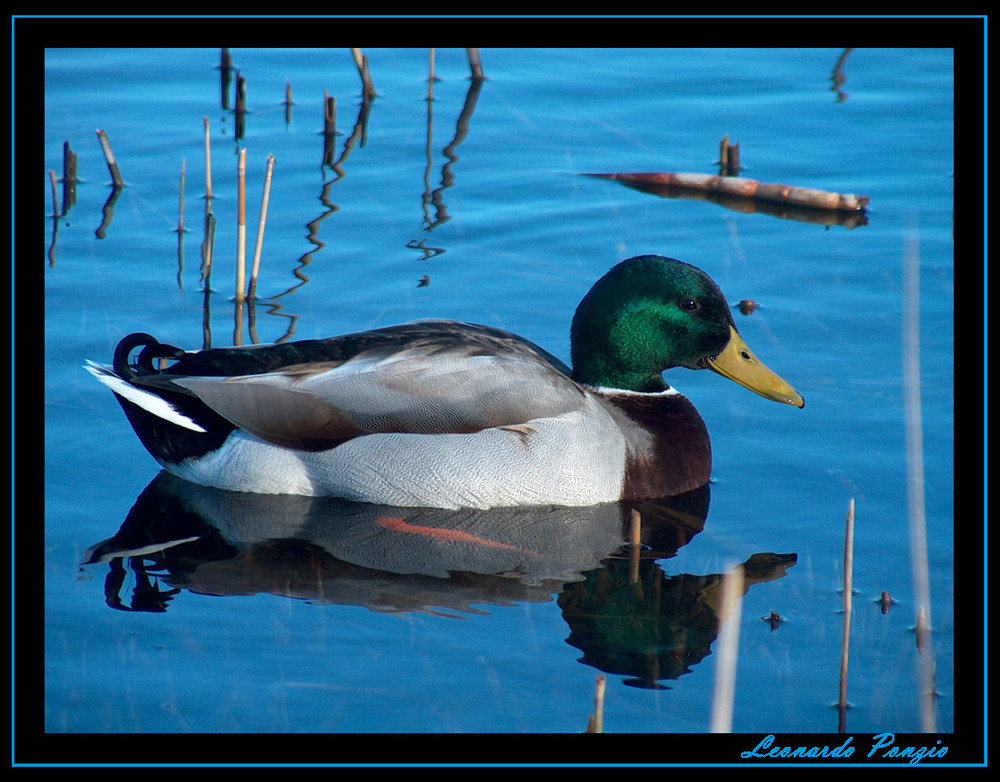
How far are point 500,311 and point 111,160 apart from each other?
3214 millimetres

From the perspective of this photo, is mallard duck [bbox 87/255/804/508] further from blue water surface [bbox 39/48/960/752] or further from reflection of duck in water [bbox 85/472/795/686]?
blue water surface [bbox 39/48/960/752]

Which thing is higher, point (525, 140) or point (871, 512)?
point (525, 140)

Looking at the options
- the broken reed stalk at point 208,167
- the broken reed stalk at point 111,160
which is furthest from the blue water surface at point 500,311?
the broken reed stalk at point 208,167

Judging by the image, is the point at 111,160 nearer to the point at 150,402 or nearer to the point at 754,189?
the point at 150,402

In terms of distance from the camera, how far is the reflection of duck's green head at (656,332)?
21.0 ft

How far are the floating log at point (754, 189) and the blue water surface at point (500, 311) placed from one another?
6.7 inches

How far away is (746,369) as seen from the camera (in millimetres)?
6527

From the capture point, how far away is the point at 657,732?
453 centimetres

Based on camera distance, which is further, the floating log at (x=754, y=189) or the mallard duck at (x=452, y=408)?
the floating log at (x=754, y=189)

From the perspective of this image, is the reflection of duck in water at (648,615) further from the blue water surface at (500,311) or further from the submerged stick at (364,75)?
the submerged stick at (364,75)

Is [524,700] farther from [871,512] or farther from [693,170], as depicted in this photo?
[693,170]
